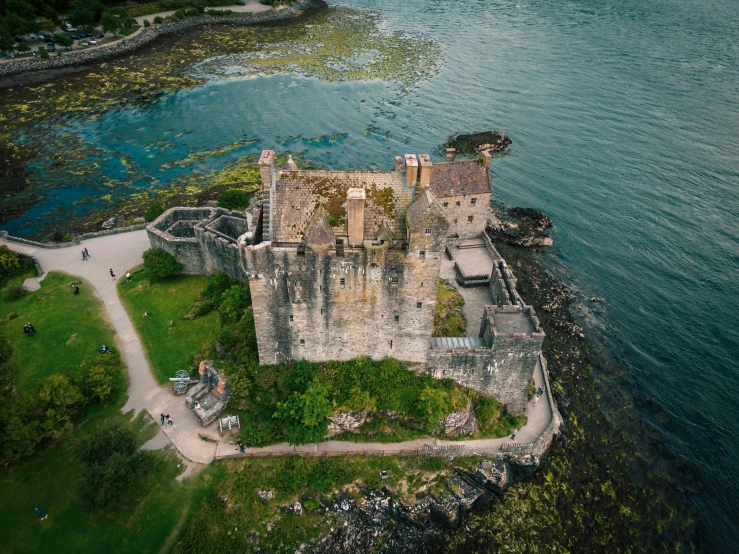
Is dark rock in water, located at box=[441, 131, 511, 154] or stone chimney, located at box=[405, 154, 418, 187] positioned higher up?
stone chimney, located at box=[405, 154, 418, 187]

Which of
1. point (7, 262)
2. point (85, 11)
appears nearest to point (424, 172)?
point (7, 262)

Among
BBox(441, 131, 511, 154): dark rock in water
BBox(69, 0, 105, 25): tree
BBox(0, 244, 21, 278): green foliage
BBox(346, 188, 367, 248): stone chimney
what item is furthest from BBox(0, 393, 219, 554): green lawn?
BBox(69, 0, 105, 25): tree

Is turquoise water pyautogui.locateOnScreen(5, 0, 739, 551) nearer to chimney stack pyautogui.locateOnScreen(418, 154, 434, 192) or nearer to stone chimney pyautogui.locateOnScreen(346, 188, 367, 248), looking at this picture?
chimney stack pyautogui.locateOnScreen(418, 154, 434, 192)

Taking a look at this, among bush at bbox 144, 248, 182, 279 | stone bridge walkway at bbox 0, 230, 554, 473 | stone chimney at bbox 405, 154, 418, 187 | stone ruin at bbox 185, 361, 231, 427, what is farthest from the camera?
bush at bbox 144, 248, 182, 279

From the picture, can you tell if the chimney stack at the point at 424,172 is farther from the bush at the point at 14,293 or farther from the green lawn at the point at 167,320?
the bush at the point at 14,293

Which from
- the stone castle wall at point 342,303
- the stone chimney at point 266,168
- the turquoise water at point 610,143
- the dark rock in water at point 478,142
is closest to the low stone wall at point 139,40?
the turquoise water at point 610,143

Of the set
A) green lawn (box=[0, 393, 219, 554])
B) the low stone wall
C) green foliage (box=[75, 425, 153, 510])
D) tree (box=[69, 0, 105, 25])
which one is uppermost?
tree (box=[69, 0, 105, 25])
